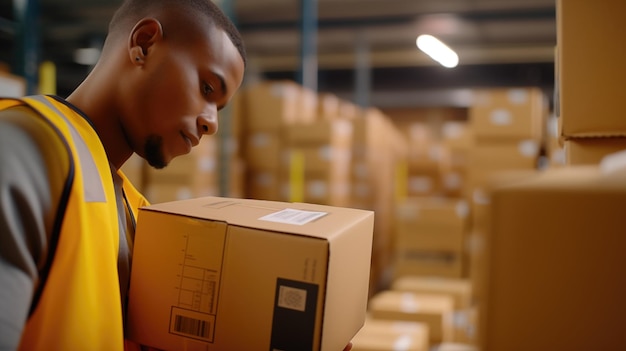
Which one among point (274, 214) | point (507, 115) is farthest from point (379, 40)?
point (274, 214)

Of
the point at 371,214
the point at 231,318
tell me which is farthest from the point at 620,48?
the point at 231,318

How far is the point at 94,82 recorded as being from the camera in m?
1.19

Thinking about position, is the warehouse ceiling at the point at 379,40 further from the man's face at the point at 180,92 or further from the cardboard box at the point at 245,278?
the cardboard box at the point at 245,278

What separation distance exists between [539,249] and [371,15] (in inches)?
301

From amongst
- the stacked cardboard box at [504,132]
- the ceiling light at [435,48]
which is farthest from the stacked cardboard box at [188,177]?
the stacked cardboard box at [504,132]

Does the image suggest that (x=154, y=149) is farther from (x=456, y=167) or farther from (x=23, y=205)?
(x=456, y=167)

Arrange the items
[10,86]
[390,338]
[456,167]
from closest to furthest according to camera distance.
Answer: [390,338] < [10,86] < [456,167]

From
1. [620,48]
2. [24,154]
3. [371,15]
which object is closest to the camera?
[24,154]

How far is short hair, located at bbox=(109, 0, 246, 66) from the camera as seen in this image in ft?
3.99

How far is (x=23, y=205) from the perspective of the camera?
0.83 metres

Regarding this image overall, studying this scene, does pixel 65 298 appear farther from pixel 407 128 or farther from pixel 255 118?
pixel 407 128

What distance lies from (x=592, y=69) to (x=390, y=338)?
191cm

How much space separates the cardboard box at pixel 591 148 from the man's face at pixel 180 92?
2.73 ft

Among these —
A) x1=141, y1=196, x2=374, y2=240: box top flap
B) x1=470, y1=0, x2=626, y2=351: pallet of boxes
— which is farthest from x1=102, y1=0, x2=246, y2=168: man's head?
x1=470, y1=0, x2=626, y2=351: pallet of boxes
